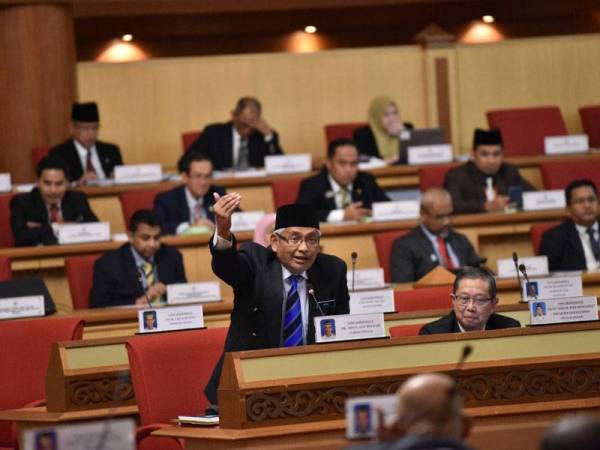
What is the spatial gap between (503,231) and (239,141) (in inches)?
103

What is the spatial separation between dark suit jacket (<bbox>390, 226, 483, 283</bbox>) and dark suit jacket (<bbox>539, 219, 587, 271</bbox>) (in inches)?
17.3

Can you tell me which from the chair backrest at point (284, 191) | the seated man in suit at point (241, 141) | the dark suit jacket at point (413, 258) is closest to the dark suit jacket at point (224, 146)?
the seated man in suit at point (241, 141)

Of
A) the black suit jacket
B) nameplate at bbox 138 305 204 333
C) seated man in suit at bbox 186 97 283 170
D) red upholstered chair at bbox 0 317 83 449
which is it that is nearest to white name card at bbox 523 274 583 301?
the black suit jacket

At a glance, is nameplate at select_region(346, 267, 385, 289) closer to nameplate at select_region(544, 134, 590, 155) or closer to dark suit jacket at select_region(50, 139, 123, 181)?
dark suit jacket at select_region(50, 139, 123, 181)

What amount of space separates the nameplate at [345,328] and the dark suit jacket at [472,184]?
4.40 metres

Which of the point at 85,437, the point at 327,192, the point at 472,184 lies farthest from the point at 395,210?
the point at 85,437

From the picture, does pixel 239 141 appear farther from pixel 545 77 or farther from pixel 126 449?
pixel 126 449

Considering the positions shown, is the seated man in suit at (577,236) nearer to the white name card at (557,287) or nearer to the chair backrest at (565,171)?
the chair backrest at (565,171)

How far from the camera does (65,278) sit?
8.68 meters

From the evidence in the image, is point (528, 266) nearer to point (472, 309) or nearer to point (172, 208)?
point (472, 309)

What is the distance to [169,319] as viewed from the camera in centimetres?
587

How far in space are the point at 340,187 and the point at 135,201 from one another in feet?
4.33

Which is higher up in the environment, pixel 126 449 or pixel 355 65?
pixel 355 65

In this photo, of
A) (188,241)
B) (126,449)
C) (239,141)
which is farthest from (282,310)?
(239,141)
